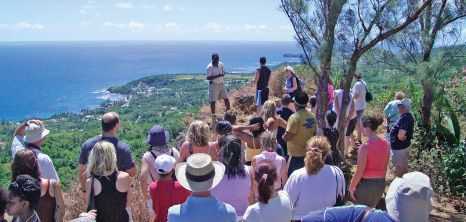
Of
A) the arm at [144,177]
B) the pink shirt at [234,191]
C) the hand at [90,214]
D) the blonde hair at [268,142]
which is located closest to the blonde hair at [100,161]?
the hand at [90,214]

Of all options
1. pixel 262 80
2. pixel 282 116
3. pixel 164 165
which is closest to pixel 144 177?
pixel 164 165

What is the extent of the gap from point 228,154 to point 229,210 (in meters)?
0.76

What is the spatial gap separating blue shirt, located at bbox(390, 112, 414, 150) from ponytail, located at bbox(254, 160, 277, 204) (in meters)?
2.91

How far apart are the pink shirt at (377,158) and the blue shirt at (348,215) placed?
60.5 inches

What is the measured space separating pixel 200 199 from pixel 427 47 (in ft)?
16.2

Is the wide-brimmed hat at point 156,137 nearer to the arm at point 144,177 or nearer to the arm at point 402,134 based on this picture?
the arm at point 144,177

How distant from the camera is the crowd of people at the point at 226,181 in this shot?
2.27 meters

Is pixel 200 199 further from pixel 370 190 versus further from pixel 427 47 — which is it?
pixel 427 47

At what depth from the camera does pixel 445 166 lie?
16.4 ft

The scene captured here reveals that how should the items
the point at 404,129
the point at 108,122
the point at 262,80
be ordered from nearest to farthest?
1. the point at 108,122
2. the point at 404,129
3. the point at 262,80

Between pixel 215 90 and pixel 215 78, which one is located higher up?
pixel 215 78

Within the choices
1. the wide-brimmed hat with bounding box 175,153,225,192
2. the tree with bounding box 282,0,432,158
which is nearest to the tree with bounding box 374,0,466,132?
the tree with bounding box 282,0,432,158

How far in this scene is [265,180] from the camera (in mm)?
2525

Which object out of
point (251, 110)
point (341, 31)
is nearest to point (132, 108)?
point (251, 110)
